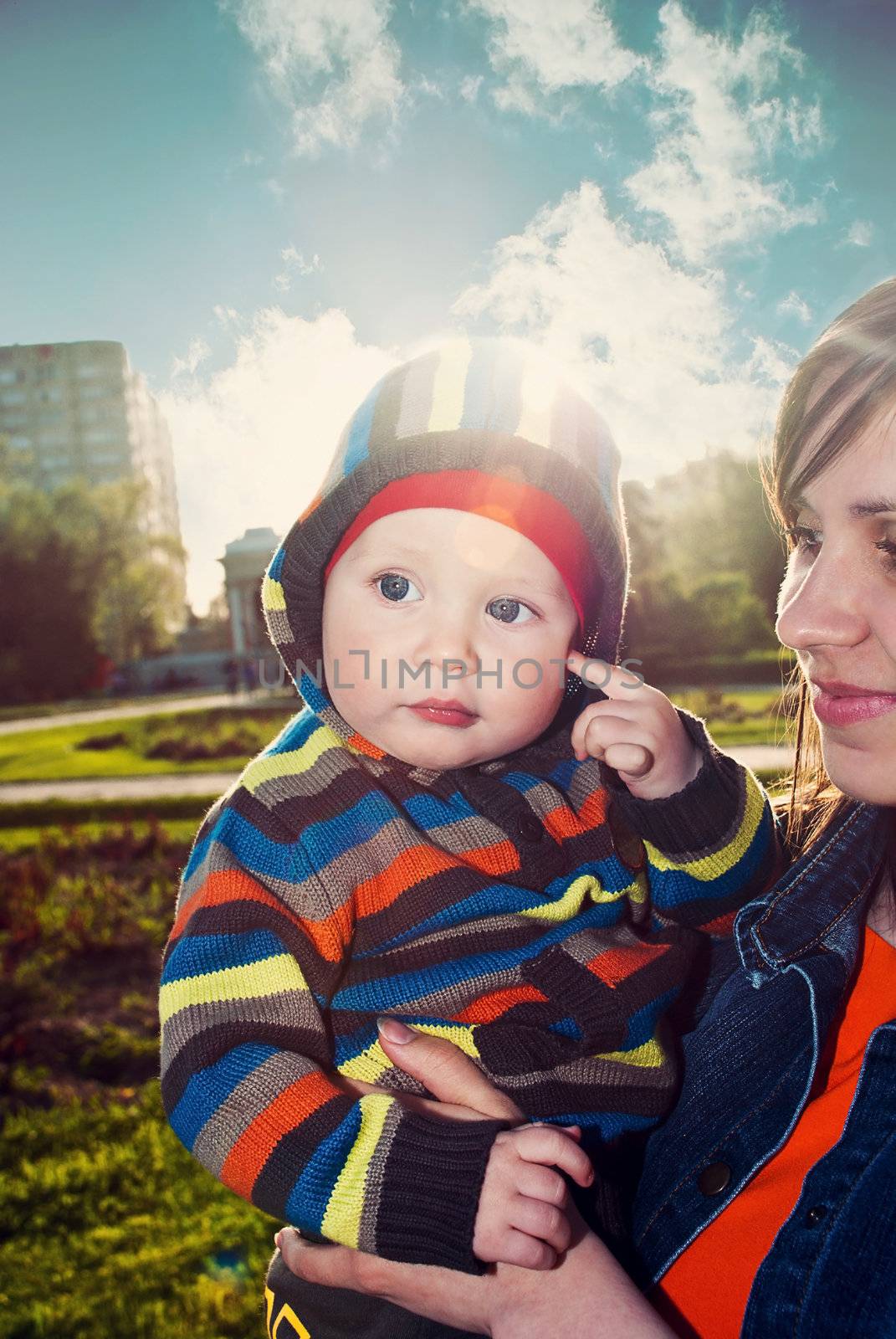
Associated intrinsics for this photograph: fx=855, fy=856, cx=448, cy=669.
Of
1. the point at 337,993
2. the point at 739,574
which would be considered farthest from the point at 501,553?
the point at 739,574

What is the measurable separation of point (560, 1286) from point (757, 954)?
2.43ft

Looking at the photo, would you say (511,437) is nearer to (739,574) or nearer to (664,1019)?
(664,1019)

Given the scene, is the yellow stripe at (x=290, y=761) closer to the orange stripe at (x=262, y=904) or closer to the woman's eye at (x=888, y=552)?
the orange stripe at (x=262, y=904)

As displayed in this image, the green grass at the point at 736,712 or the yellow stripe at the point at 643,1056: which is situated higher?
A: the yellow stripe at the point at 643,1056

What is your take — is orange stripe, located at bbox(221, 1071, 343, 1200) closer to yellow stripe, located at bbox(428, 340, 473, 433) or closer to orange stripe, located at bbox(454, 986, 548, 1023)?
orange stripe, located at bbox(454, 986, 548, 1023)

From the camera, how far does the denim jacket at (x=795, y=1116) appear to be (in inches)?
49.4

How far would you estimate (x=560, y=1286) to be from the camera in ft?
4.06

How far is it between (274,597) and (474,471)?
53 centimetres

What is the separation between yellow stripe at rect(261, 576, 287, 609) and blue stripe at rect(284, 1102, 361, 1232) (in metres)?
1.07

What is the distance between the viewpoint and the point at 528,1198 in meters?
1.24

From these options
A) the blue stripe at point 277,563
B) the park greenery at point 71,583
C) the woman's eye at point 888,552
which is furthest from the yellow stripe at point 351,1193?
the park greenery at point 71,583

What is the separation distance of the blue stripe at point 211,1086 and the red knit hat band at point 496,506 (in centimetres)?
95

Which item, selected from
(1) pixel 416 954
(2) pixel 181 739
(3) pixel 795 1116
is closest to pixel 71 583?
(2) pixel 181 739

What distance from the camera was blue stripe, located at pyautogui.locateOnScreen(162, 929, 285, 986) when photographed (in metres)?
1.43
